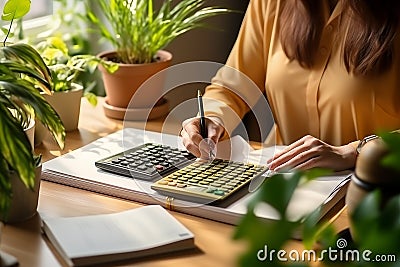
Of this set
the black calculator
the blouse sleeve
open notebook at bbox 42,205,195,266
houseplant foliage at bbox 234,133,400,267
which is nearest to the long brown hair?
the blouse sleeve

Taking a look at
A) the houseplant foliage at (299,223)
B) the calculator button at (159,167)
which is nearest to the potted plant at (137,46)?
the calculator button at (159,167)

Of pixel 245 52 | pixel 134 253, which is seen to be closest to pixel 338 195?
pixel 134 253

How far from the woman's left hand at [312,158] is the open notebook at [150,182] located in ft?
0.12

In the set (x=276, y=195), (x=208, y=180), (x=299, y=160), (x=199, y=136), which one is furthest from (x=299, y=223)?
(x=199, y=136)

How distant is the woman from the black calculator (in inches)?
2.1

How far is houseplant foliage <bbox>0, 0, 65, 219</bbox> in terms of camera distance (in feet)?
3.73

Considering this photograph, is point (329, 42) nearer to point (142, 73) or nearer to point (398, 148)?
point (142, 73)

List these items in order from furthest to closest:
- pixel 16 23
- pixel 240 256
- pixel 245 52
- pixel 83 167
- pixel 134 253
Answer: pixel 16 23 < pixel 245 52 < pixel 83 167 < pixel 134 253 < pixel 240 256

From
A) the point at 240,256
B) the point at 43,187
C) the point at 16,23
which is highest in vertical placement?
the point at 240,256

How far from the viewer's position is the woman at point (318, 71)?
1737 mm

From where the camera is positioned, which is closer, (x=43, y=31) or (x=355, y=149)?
(x=355, y=149)

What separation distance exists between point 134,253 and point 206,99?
770mm

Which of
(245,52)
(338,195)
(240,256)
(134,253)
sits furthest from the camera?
(245,52)

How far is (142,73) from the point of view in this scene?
6.25 ft
